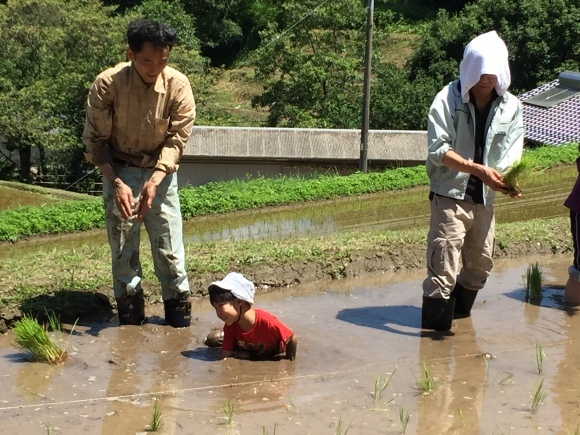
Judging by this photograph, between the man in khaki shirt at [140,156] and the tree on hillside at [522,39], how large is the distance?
68.9 feet

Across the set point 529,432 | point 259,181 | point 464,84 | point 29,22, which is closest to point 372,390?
point 529,432

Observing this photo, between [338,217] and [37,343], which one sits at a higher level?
[37,343]

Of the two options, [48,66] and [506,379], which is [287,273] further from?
[48,66]

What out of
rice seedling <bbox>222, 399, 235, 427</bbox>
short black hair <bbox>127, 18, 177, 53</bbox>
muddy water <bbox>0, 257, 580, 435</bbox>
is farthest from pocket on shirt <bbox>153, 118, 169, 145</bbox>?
rice seedling <bbox>222, 399, 235, 427</bbox>

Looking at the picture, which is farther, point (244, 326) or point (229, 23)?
point (229, 23)

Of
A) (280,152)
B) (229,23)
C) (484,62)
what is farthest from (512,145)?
(229,23)

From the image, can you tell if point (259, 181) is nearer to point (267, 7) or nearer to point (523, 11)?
point (523, 11)

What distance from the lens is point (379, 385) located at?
5016mm

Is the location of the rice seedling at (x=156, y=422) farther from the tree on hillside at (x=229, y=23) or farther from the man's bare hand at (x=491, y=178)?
the tree on hillside at (x=229, y=23)

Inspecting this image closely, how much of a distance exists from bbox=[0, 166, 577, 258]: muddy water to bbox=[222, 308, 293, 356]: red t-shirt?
5.72 m

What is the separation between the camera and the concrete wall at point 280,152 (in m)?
18.7

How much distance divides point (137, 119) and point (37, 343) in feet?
4.78

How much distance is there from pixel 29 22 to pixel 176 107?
19.8 metres

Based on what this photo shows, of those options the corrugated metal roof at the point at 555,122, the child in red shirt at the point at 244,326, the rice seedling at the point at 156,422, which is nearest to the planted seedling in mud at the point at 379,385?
the child in red shirt at the point at 244,326
